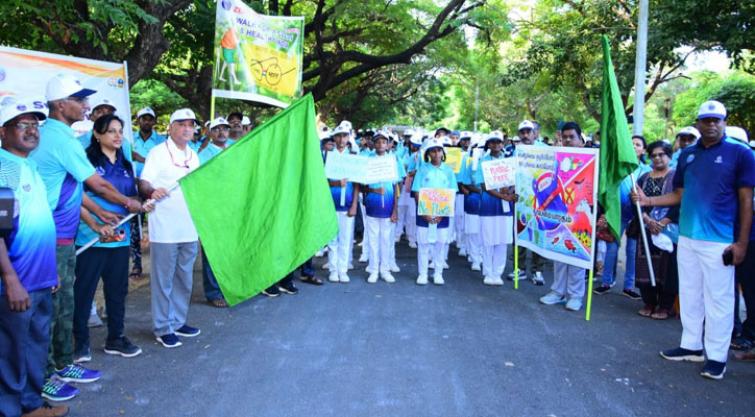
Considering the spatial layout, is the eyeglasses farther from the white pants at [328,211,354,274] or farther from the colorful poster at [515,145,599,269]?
the colorful poster at [515,145,599,269]

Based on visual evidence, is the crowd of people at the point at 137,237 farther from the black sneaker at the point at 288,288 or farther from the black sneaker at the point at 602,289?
the black sneaker at the point at 602,289

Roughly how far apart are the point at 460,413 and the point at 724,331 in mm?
2492

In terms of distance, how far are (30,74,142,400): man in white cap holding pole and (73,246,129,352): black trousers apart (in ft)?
1.13

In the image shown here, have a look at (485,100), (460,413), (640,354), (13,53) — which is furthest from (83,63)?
(485,100)

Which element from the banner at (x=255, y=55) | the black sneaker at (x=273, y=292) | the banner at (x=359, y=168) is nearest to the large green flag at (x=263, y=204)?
the banner at (x=255, y=55)

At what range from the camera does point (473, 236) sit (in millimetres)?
9859

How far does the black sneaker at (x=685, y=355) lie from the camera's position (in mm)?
5332

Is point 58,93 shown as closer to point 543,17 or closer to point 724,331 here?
point 724,331

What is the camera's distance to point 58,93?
14.1ft

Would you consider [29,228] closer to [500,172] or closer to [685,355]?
[685,355]

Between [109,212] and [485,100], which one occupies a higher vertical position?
[485,100]

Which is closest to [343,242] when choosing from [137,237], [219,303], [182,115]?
[219,303]

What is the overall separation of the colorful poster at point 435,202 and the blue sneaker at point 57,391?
5.00 m

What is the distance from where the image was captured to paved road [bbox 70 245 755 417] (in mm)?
4238
